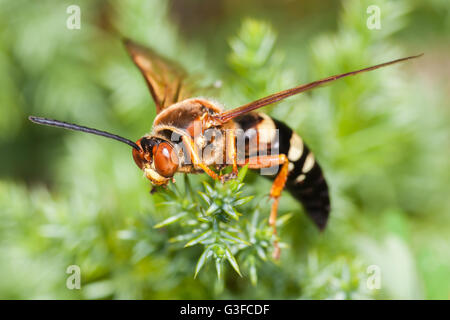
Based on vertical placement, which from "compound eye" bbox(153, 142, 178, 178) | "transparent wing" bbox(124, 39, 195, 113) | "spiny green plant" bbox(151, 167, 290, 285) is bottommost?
"spiny green plant" bbox(151, 167, 290, 285)

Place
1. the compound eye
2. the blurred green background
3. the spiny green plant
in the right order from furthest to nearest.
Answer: the blurred green background → the compound eye → the spiny green plant

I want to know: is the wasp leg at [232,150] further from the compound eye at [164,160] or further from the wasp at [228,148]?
the compound eye at [164,160]

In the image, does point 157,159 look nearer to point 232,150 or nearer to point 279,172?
point 232,150

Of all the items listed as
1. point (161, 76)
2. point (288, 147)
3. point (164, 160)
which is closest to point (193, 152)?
point (164, 160)

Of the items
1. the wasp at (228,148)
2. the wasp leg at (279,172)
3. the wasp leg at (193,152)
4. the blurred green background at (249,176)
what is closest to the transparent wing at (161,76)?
the wasp at (228,148)

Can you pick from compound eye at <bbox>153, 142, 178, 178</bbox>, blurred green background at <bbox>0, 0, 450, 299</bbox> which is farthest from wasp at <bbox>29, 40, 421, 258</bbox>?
blurred green background at <bbox>0, 0, 450, 299</bbox>

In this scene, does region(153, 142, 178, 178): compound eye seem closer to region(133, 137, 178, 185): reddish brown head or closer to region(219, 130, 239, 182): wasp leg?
region(133, 137, 178, 185): reddish brown head

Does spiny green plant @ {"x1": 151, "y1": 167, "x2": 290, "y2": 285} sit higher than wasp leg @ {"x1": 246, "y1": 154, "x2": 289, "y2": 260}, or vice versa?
wasp leg @ {"x1": 246, "y1": 154, "x2": 289, "y2": 260}
